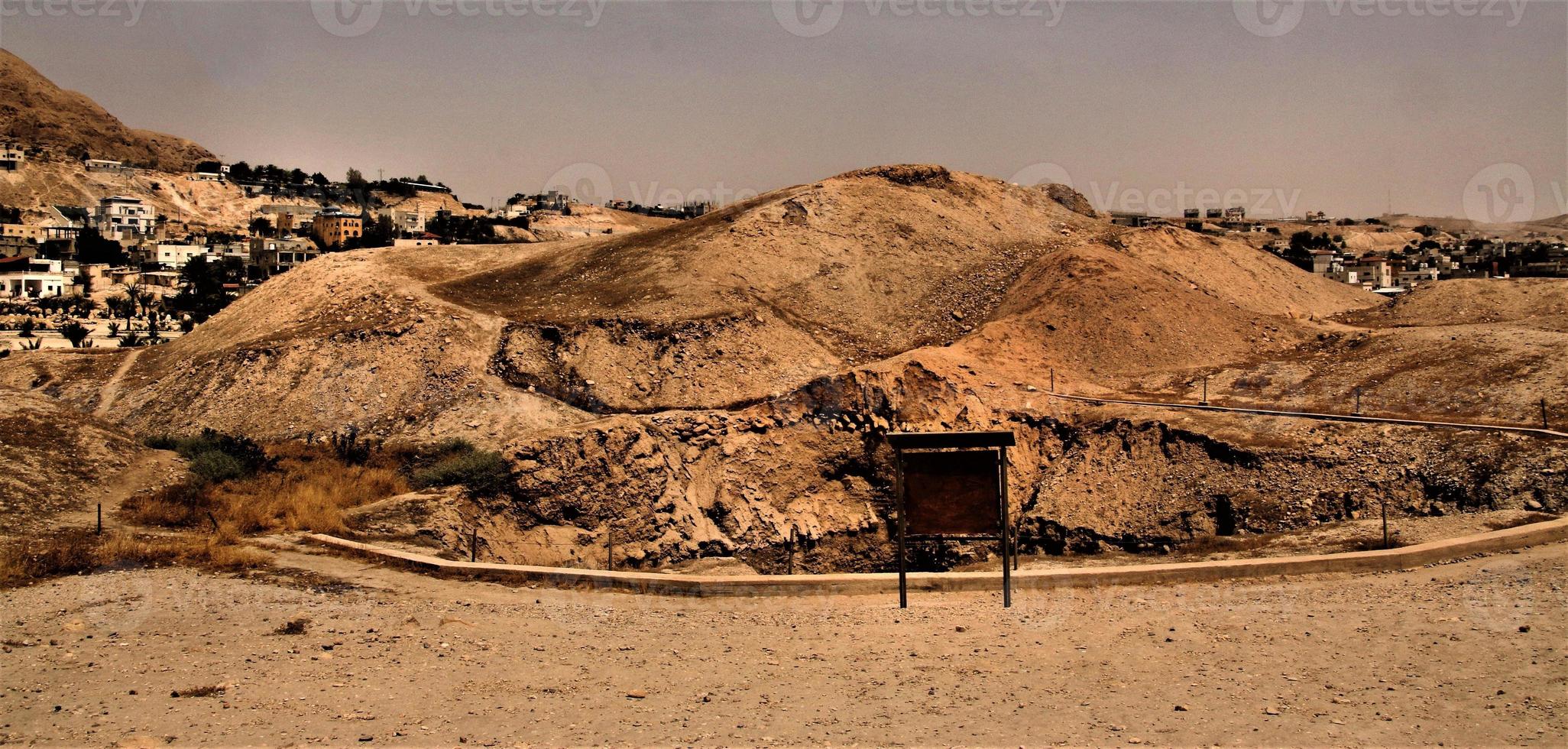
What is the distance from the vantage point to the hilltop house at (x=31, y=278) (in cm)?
5694

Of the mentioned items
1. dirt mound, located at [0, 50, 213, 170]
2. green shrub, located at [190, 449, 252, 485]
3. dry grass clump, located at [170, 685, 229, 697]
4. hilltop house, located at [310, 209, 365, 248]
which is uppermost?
dirt mound, located at [0, 50, 213, 170]

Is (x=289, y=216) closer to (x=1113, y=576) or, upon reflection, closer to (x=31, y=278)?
(x=31, y=278)

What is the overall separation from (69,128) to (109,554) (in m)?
120

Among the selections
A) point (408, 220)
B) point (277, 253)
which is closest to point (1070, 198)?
point (277, 253)

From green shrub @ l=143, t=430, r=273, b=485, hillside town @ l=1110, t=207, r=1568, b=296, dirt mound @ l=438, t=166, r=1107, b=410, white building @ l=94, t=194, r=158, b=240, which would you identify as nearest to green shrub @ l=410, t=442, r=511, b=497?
green shrub @ l=143, t=430, r=273, b=485

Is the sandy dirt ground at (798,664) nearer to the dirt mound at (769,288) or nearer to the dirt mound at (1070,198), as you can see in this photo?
the dirt mound at (769,288)

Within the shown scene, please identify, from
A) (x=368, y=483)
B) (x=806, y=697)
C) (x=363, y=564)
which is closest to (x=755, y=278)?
(x=368, y=483)

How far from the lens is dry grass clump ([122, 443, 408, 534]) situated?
16047mm

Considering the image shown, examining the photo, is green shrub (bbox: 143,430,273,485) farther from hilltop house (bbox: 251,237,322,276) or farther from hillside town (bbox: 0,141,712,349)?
hilltop house (bbox: 251,237,322,276)

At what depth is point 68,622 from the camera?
35.7 ft

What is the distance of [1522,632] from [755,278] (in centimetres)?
2013

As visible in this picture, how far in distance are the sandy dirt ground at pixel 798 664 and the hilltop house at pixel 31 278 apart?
55.1m

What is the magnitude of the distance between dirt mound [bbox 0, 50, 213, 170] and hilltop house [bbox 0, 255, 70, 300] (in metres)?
45.0

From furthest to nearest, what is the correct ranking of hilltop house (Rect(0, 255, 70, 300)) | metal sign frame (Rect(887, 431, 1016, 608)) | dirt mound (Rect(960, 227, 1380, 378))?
hilltop house (Rect(0, 255, 70, 300)), dirt mound (Rect(960, 227, 1380, 378)), metal sign frame (Rect(887, 431, 1016, 608))
